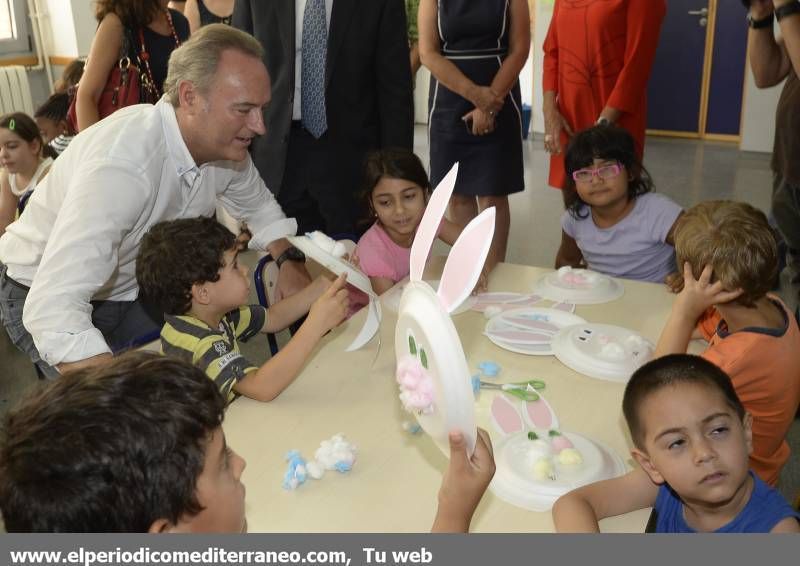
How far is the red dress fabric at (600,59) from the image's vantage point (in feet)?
9.70

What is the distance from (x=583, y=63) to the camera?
3.09m

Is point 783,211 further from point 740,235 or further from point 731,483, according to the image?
point 731,483

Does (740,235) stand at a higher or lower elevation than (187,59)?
lower

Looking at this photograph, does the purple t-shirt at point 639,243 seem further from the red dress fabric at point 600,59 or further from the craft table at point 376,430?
the red dress fabric at point 600,59

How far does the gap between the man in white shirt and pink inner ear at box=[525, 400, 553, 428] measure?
2.95ft

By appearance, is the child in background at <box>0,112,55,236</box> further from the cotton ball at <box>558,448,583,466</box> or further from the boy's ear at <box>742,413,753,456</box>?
the boy's ear at <box>742,413,753,456</box>

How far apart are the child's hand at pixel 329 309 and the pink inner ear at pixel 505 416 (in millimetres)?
396

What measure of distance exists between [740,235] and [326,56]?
1.65 meters

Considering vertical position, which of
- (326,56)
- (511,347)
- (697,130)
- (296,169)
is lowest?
(697,130)

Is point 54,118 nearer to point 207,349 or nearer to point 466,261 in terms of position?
point 207,349

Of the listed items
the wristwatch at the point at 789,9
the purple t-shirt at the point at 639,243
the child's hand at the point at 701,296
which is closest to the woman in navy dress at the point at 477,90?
the purple t-shirt at the point at 639,243
